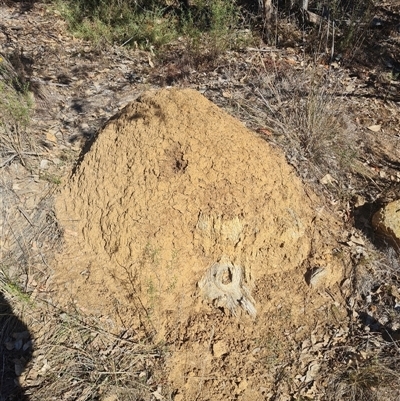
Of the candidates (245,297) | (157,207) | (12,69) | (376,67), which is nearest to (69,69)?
(12,69)

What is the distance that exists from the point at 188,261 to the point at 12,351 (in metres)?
1.16

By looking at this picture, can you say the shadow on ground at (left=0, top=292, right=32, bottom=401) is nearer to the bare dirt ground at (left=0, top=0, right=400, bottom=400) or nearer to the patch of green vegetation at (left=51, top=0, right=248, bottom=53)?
the bare dirt ground at (left=0, top=0, right=400, bottom=400)

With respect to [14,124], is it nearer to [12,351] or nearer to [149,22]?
[12,351]

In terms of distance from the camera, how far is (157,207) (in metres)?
2.53

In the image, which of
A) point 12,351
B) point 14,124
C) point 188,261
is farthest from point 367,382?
point 14,124

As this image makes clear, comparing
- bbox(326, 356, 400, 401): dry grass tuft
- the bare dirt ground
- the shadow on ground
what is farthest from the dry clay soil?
the shadow on ground

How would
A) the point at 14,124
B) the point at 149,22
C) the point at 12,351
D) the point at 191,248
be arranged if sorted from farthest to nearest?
the point at 149,22 < the point at 14,124 < the point at 191,248 < the point at 12,351

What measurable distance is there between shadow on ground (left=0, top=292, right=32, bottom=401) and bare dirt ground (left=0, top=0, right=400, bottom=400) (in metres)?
0.01

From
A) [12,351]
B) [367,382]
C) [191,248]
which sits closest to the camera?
[367,382]

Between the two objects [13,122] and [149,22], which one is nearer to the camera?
[13,122]

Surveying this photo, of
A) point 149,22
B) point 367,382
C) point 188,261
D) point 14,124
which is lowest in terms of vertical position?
point 367,382

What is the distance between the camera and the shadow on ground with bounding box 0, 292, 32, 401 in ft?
7.46

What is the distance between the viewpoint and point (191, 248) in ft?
8.46

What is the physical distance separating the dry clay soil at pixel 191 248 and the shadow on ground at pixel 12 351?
31cm
